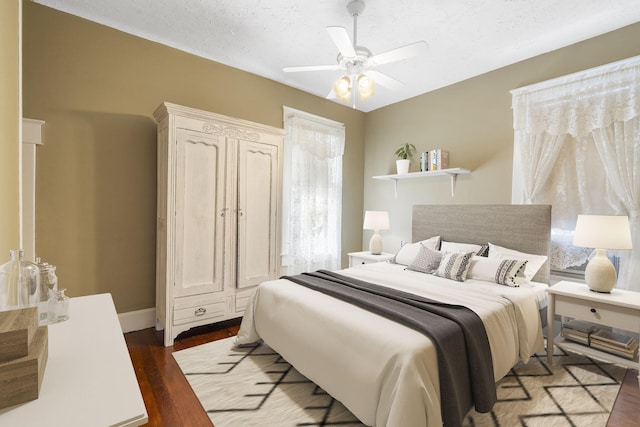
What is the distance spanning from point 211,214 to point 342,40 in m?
1.89

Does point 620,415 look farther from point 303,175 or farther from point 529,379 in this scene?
point 303,175

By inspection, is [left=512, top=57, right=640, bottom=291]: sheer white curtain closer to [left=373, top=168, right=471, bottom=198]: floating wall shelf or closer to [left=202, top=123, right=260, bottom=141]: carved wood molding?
[left=373, top=168, right=471, bottom=198]: floating wall shelf

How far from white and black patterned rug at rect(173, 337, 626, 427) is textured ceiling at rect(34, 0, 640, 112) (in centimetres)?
281

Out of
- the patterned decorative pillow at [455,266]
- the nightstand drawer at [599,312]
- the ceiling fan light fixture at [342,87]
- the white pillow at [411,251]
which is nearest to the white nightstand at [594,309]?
the nightstand drawer at [599,312]

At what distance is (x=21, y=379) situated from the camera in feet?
2.49

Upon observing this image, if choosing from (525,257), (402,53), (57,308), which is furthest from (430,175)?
(57,308)

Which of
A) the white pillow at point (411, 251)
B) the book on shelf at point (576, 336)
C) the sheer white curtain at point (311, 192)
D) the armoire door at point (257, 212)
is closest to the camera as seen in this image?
the book on shelf at point (576, 336)

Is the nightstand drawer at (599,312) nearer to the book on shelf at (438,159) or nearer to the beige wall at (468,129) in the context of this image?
the beige wall at (468,129)

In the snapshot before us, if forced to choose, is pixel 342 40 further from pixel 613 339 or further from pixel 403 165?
pixel 613 339

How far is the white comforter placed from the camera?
147cm

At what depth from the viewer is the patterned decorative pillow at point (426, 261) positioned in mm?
A: 3002

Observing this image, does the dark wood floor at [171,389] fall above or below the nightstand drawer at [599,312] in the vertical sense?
below

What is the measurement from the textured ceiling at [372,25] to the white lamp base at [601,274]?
1942 mm

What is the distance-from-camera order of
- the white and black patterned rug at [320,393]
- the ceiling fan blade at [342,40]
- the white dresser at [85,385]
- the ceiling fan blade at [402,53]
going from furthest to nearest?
1. the ceiling fan blade at [402,53]
2. the ceiling fan blade at [342,40]
3. the white and black patterned rug at [320,393]
4. the white dresser at [85,385]
